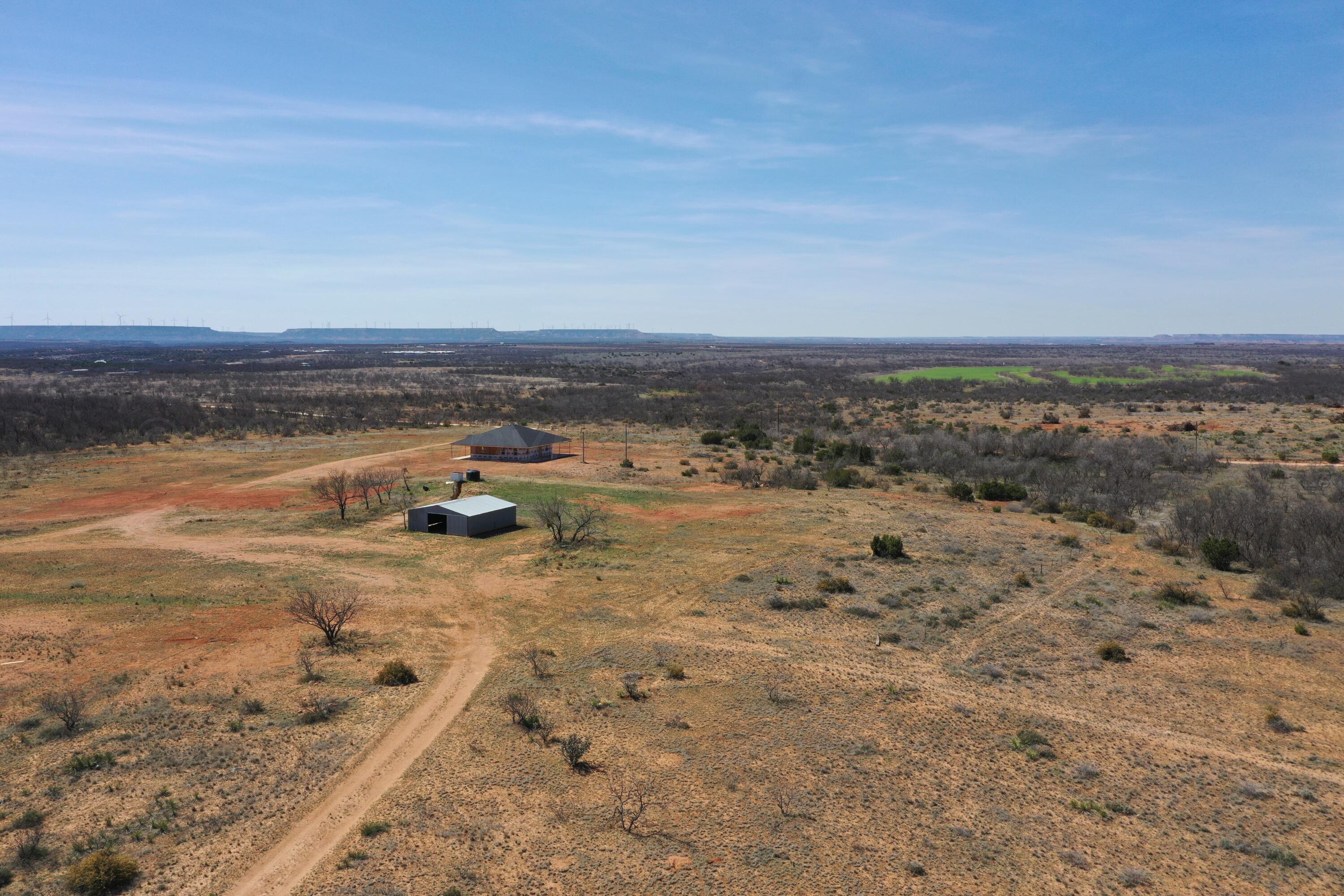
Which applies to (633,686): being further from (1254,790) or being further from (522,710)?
(1254,790)

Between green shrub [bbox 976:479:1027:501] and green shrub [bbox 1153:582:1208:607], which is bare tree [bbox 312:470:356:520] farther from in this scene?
green shrub [bbox 976:479:1027:501]

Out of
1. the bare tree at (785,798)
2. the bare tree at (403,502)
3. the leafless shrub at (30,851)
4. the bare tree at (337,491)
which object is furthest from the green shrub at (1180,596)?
the bare tree at (337,491)

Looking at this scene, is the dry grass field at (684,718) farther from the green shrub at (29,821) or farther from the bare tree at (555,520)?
the bare tree at (555,520)

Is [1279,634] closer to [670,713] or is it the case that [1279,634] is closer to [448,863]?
[670,713]

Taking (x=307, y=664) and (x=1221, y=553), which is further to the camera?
(x=1221, y=553)

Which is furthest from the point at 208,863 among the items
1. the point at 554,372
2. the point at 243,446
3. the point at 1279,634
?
the point at 554,372

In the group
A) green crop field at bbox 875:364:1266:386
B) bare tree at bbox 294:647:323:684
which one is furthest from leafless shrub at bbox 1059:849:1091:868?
green crop field at bbox 875:364:1266:386

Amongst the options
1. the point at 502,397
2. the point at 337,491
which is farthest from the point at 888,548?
the point at 502,397
